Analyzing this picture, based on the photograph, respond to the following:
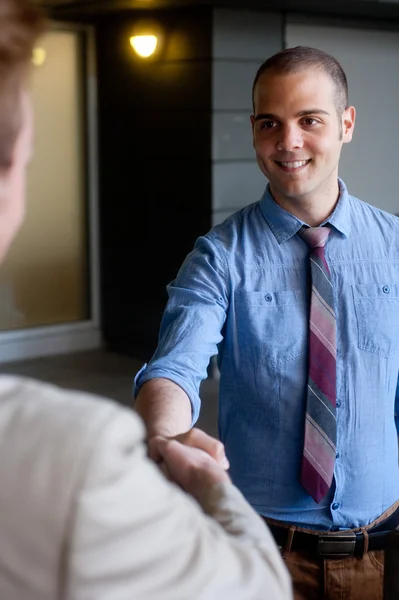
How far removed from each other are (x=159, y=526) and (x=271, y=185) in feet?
4.85

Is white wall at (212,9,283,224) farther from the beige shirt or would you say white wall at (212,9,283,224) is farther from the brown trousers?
the beige shirt

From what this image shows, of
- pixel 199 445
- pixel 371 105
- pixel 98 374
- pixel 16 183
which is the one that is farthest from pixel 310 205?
pixel 371 105

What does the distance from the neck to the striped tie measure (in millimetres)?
165

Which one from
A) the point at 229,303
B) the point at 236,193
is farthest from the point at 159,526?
the point at 236,193

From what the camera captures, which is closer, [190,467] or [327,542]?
[190,467]

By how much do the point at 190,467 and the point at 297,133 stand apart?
4.05ft

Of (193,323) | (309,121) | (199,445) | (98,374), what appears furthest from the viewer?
(98,374)

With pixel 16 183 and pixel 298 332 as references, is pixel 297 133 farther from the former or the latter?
pixel 16 183

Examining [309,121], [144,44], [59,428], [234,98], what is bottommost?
[59,428]

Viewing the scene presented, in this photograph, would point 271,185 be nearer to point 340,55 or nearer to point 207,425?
point 207,425

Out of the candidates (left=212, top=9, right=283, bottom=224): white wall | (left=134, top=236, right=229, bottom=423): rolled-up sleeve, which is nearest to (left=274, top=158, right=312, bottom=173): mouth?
(left=134, top=236, right=229, bottom=423): rolled-up sleeve

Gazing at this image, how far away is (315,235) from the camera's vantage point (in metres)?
2.04

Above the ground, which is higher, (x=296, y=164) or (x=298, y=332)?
(x=296, y=164)

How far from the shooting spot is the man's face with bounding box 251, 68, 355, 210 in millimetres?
2041
